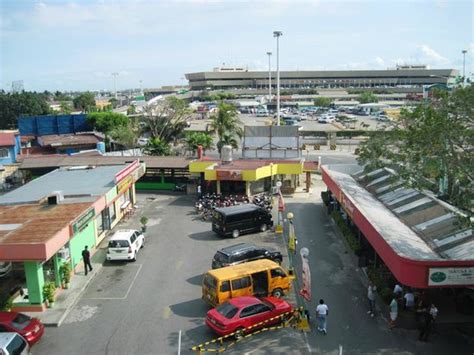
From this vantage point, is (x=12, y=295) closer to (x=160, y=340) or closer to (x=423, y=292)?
(x=160, y=340)

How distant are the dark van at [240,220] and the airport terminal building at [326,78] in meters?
143

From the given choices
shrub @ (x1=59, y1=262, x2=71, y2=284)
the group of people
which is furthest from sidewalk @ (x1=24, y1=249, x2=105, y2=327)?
the group of people

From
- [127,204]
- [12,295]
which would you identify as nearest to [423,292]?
[12,295]

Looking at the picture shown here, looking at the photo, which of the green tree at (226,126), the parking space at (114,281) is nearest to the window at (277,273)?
the parking space at (114,281)

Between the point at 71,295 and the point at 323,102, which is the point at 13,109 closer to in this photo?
the point at 323,102

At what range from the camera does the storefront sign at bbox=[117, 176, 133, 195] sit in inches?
1132

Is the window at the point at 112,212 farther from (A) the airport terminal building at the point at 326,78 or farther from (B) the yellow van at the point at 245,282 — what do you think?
(A) the airport terminal building at the point at 326,78

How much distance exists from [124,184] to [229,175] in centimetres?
733

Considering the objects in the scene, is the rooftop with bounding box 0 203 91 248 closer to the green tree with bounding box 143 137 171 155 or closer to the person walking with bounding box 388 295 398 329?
the person walking with bounding box 388 295 398 329

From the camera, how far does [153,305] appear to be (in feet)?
60.9

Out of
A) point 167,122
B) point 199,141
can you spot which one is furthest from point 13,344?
point 167,122

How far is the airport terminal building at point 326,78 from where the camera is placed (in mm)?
163125

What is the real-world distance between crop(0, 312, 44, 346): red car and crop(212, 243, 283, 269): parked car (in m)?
7.41

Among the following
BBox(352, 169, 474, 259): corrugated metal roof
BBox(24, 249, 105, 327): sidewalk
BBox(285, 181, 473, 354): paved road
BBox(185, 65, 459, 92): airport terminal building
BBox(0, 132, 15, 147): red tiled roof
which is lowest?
BBox(285, 181, 473, 354): paved road
